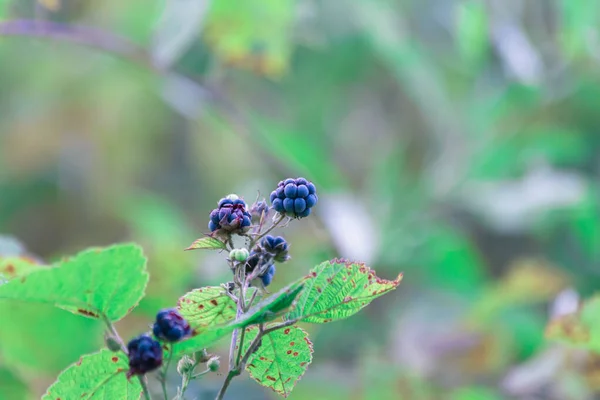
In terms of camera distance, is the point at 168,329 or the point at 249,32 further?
the point at 249,32

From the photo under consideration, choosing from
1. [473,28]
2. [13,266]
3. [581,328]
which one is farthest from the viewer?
[473,28]

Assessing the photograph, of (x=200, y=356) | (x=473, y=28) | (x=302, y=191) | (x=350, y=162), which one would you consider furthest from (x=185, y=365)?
(x=350, y=162)

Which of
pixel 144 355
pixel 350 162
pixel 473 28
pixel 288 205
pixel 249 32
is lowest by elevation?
pixel 144 355

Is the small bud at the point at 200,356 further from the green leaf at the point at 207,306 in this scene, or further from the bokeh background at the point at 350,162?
the bokeh background at the point at 350,162

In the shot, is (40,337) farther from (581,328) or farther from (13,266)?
(581,328)

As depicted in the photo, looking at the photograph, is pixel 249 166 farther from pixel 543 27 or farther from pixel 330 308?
pixel 330 308

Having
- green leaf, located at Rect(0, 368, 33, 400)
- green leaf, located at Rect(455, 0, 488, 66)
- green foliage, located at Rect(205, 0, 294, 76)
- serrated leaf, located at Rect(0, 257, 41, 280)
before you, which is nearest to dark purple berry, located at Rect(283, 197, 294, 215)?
serrated leaf, located at Rect(0, 257, 41, 280)
